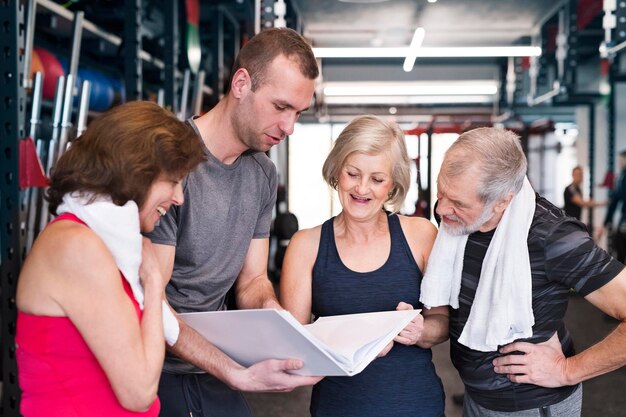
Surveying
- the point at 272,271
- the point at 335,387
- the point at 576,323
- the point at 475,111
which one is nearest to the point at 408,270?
the point at 335,387

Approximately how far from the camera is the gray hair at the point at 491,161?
1656mm

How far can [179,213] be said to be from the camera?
174 cm

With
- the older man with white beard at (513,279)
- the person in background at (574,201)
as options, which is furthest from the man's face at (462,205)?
the person in background at (574,201)

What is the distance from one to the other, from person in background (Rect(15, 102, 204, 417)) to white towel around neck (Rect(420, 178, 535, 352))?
773mm

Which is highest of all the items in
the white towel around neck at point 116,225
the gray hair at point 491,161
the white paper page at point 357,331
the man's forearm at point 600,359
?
the gray hair at point 491,161

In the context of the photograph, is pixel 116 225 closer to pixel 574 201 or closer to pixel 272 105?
pixel 272 105

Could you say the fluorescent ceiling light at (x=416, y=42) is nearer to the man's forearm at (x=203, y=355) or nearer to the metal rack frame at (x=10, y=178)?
the metal rack frame at (x=10, y=178)

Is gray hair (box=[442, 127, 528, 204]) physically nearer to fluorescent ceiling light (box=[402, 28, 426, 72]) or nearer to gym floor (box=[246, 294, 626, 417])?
gym floor (box=[246, 294, 626, 417])

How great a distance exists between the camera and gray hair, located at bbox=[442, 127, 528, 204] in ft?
5.43

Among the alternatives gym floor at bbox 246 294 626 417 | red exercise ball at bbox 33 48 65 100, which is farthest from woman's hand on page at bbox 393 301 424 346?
red exercise ball at bbox 33 48 65 100

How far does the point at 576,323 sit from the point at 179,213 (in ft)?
18.6

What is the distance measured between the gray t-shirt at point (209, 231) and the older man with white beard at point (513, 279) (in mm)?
514

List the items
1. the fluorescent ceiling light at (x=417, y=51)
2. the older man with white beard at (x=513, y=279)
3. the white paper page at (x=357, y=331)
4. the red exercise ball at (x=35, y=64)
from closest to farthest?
the white paper page at (x=357, y=331)
the older man with white beard at (x=513, y=279)
the red exercise ball at (x=35, y=64)
the fluorescent ceiling light at (x=417, y=51)

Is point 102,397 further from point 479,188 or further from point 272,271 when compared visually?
point 272,271
